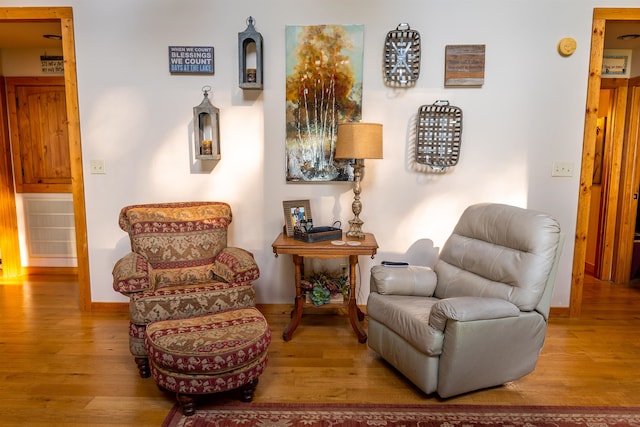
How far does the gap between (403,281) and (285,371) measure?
87cm

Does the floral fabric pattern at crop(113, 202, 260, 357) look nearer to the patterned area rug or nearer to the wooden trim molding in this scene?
the patterned area rug

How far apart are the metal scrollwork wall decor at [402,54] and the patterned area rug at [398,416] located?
218 centimetres

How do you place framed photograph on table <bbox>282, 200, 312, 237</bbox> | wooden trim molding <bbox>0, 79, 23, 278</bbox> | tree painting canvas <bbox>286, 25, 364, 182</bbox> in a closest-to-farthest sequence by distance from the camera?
framed photograph on table <bbox>282, 200, 312, 237</bbox> → tree painting canvas <bbox>286, 25, 364, 182</bbox> → wooden trim molding <bbox>0, 79, 23, 278</bbox>

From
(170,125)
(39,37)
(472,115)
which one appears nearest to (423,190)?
(472,115)

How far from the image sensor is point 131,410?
2039 mm

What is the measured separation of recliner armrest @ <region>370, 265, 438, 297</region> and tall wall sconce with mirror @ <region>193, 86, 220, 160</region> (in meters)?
1.49

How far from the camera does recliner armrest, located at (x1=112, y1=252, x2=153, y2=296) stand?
227cm

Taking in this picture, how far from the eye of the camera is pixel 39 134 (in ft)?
14.3

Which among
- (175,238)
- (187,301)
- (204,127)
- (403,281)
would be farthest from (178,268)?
(403,281)

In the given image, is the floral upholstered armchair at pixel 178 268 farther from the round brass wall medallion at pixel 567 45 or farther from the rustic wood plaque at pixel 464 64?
the round brass wall medallion at pixel 567 45

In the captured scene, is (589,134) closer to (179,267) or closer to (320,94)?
(320,94)

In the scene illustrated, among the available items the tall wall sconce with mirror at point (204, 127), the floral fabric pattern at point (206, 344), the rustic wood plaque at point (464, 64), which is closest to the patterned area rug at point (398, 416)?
the floral fabric pattern at point (206, 344)

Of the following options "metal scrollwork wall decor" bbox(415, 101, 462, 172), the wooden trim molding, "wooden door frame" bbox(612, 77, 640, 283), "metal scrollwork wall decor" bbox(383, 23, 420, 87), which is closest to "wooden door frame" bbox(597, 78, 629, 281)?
"wooden door frame" bbox(612, 77, 640, 283)

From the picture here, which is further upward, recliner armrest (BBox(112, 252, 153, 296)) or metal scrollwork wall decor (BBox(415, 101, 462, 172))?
metal scrollwork wall decor (BBox(415, 101, 462, 172))
